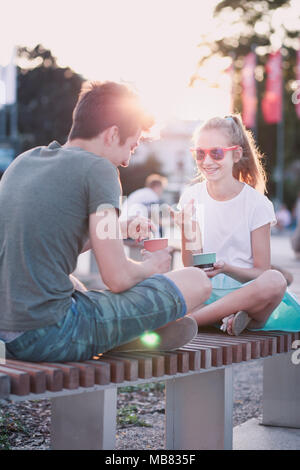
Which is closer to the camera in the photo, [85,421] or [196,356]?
[85,421]

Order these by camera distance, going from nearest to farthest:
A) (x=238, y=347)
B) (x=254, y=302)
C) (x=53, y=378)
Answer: (x=53, y=378), (x=238, y=347), (x=254, y=302)

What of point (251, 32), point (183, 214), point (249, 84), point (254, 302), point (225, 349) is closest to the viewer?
point (225, 349)

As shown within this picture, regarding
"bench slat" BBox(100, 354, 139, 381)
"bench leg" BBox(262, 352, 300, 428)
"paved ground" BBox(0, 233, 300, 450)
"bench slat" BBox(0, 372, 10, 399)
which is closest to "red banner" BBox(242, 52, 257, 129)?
"paved ground" BBox(0, 233, 300, 450)

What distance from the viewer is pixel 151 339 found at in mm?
3084

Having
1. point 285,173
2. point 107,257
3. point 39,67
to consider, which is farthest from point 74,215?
point 285,173

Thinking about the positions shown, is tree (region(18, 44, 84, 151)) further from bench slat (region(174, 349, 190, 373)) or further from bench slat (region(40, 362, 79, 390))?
bench slat (region(40, 362, 79, 390))

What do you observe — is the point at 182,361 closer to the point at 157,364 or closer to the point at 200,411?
the point at 157,364

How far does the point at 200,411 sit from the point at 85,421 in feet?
2.41

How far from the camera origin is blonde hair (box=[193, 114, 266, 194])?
175 inches

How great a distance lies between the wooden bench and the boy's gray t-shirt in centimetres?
22

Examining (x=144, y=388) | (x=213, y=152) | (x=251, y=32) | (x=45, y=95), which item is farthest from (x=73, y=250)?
(x=45, y=95)

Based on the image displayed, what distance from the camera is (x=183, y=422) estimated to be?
3469mm

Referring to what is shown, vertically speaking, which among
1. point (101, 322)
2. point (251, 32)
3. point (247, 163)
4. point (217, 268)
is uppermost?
point (251, 32)

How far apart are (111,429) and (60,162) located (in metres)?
1.05
